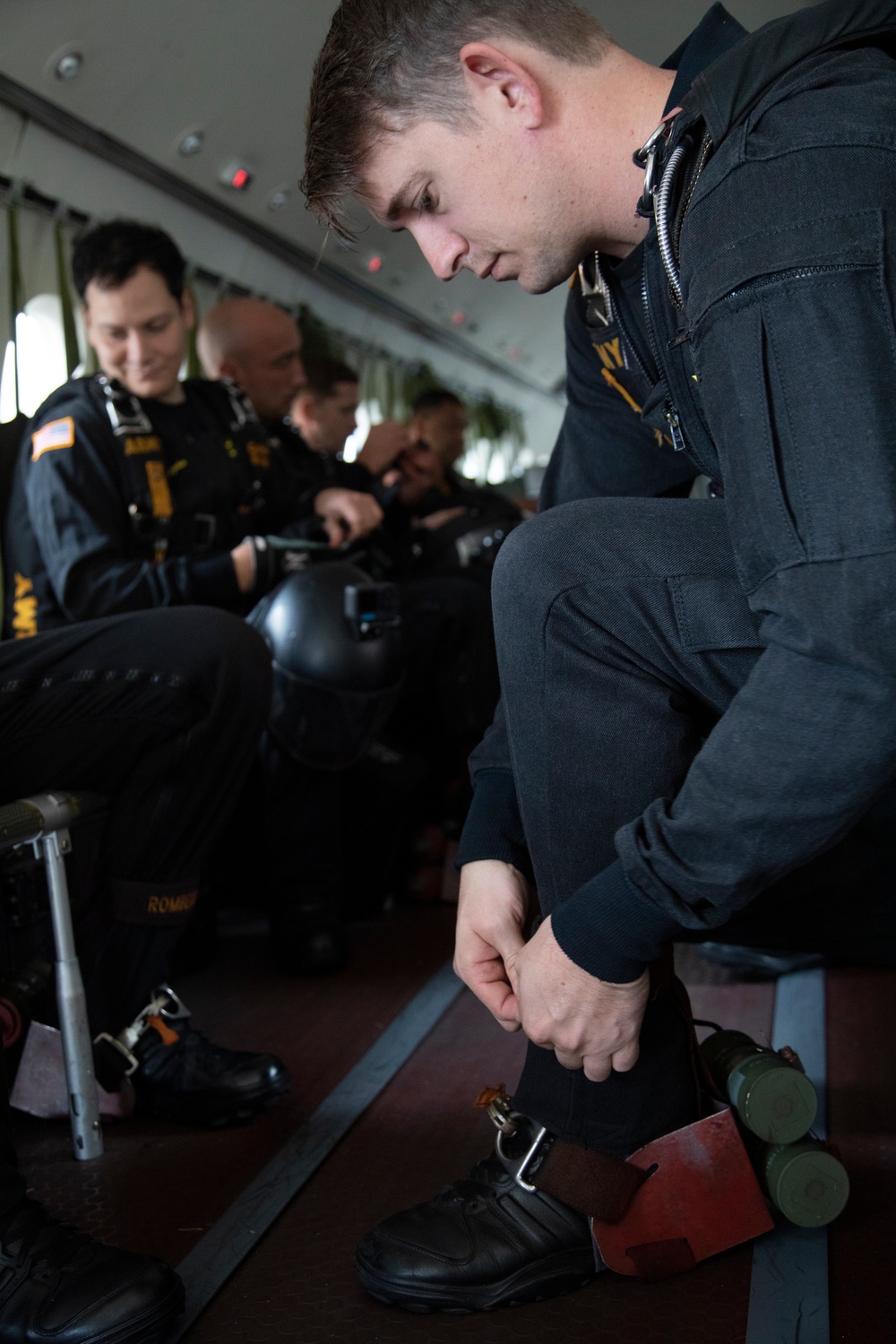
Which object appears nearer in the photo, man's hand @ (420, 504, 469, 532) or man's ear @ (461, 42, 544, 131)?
man's ear @ (461, 42, 544, 131)

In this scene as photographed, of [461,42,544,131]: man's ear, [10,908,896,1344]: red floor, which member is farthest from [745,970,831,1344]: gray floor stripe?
[461,42,544,131]: man's ear

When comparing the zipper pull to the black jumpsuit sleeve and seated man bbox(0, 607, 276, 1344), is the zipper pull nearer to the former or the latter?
seated man bbox(0, 607, 276, 1344)

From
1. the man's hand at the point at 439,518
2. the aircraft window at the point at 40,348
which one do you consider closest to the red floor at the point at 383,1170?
the man's hand at the point at 439,518

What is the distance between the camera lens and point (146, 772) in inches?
59.6

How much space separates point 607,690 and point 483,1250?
53 cm

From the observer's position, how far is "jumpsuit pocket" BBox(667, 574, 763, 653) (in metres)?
0.96

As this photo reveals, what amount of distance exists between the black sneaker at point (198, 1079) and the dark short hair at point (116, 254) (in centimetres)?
187

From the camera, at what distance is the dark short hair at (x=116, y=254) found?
265 centimetres

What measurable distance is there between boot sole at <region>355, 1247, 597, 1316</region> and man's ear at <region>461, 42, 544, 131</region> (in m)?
1.06

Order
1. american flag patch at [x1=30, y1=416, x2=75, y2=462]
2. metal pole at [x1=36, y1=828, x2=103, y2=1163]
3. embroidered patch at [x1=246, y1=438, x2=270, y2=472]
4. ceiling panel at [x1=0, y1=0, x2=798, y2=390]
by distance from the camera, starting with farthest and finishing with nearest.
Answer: ceiling panel at [x1=0, y1=0, x2=798, y2=390], embroidered patch at [x1=246, y1=438, x2=270, y2=472], american flag patch at [x1=30, y1=416, x2=75, y2=462], metal pole at [x1=36, y1=828, x2=103, y2=1163]

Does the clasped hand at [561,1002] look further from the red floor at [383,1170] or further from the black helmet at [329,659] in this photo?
the black helmet at [329,659]

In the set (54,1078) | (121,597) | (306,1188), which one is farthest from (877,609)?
(121,597)

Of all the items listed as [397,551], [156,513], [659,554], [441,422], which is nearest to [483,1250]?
[659,554]

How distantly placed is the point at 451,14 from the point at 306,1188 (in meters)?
1.25
